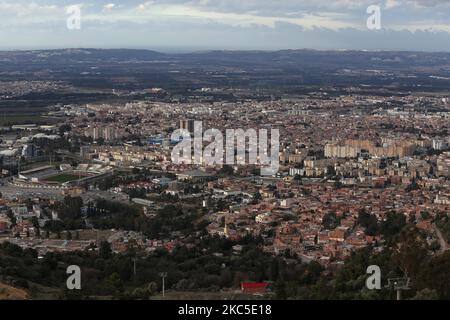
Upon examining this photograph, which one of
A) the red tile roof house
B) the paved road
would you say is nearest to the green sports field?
the paved road

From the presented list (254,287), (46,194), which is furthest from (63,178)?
(254,287)

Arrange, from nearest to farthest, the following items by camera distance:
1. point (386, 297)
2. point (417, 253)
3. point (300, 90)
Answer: point (386, 297) < point (417, 253) < point (300, 90)

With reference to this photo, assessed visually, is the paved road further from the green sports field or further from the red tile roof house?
the red tile roof house

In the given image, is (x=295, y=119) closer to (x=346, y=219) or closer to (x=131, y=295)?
(x=346, y=219)

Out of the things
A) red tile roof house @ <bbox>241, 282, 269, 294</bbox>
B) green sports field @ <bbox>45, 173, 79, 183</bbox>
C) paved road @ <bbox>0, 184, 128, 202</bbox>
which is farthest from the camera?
green sports field @ <bbox>45, 173, 79, 183</bbox>

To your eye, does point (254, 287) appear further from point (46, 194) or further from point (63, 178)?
point (63, 178)

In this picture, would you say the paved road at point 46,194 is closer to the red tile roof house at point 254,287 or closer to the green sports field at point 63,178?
the green sports field at point 63,178

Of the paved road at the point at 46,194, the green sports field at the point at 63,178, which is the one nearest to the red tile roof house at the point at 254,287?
the paved road at the point at 46,194

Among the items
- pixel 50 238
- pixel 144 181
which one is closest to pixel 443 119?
pixel 144 181
